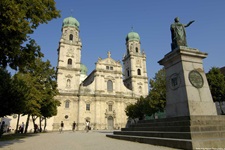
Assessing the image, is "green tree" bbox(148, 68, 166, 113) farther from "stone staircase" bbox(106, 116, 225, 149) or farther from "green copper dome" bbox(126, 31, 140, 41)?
"green copper dome" bbox(126, 31, 140, 41)

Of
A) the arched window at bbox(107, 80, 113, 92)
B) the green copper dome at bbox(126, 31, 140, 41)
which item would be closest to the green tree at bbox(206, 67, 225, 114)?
the arched window at bbox(107, 80, 113, 92)

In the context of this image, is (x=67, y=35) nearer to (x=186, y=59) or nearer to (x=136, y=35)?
(x=136, y=35)

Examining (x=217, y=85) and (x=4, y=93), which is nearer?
(x=4, y=93)

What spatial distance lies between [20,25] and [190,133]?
26.8 ft

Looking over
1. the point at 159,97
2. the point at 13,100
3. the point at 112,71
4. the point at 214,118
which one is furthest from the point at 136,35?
the point at 214,118

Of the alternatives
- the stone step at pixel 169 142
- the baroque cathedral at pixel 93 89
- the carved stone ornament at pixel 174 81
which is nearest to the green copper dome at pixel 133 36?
the baroque cathedral at pixel 93 89

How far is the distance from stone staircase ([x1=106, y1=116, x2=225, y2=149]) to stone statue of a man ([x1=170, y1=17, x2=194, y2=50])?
4.81 meters

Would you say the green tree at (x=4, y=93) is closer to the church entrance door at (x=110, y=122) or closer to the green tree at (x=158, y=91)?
the green tree at (x=158, y=91)

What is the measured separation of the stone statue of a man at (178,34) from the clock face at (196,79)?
220 cm

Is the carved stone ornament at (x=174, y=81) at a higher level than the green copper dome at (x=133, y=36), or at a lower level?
lower

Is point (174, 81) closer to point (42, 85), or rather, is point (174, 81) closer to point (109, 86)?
point (42, 85)

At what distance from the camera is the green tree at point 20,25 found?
6984mm

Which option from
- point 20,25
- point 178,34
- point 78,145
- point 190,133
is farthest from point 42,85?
point 190,133

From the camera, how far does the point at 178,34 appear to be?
11.5 m
